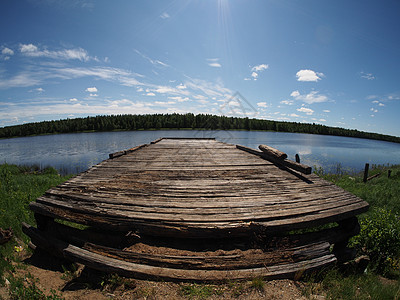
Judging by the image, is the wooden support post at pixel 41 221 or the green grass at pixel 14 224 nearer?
the green grass at pixel 14 224

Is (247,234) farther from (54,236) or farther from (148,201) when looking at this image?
(54,236)

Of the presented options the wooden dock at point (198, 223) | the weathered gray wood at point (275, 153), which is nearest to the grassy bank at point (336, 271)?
the wooden dock at point (198, 223)

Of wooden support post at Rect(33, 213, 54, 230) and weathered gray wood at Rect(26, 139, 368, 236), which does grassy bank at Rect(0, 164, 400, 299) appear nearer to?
wooden support post at Rect(33, 213, 54, 230)

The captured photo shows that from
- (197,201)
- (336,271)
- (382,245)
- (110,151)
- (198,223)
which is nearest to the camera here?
(198,223)

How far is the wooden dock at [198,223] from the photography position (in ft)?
8.85

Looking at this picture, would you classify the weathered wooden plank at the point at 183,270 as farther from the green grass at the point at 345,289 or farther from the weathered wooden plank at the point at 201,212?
the weathered wooden plank at the point at 201,212

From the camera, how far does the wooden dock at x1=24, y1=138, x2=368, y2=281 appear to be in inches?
106

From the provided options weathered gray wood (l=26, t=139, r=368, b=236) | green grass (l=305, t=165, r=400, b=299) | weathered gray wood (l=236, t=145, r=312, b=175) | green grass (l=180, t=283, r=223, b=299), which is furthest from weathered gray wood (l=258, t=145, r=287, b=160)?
green grass (l=180, t=283, r=223, b=299)

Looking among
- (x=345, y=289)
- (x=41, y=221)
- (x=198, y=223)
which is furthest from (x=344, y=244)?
(x=41, y=221)

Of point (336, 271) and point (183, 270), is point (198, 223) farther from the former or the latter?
point (336, 271)

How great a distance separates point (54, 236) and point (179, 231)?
3.60 m

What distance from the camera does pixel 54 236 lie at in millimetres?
4289

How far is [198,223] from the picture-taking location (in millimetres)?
2955

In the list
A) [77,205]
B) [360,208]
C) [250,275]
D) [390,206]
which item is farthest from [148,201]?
[390,206]
